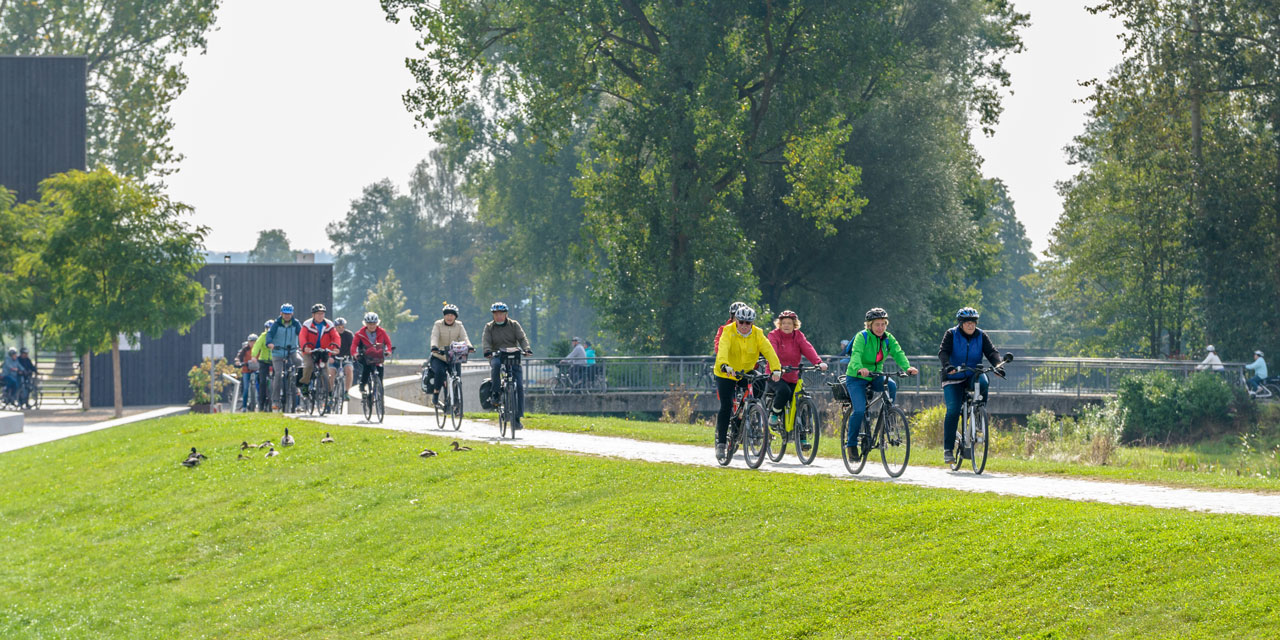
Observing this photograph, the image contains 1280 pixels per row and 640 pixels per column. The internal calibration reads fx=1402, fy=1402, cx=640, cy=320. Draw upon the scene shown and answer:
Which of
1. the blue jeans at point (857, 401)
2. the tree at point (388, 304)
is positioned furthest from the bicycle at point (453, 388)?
the tree at point (388, 304)

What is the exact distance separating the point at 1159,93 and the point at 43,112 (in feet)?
118

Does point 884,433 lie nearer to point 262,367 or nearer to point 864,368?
point 864,368

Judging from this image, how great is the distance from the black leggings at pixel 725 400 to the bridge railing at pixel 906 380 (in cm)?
2071

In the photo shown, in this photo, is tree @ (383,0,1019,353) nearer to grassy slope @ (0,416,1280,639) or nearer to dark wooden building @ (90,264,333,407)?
dark wooden building @ (90,264,333,407)

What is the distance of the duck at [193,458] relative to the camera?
2000 cm

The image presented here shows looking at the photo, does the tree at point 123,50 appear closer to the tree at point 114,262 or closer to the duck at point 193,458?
the tree at point 114,262

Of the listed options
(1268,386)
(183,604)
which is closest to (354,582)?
(183,604)

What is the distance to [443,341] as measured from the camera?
69.8ft

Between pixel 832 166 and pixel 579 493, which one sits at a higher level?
pixel 832 166

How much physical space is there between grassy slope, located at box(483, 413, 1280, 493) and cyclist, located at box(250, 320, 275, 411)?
14.5 ft

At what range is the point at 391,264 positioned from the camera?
124188 millimetres

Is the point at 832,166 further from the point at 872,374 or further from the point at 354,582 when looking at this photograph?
the point at 354,582

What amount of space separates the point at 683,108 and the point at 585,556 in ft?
87.9

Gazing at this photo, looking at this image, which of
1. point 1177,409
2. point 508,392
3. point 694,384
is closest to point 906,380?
point 694,384
